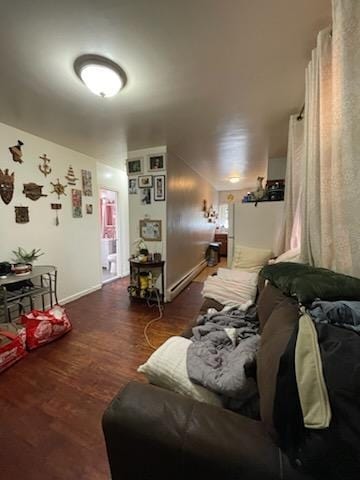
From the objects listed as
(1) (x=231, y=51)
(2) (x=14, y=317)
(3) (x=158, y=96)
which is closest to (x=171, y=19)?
(1) (x=231, y=51)

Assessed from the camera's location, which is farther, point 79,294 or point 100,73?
point 79,294

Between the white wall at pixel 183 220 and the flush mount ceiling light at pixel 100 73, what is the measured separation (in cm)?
167

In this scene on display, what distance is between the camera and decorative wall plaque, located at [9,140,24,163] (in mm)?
2480

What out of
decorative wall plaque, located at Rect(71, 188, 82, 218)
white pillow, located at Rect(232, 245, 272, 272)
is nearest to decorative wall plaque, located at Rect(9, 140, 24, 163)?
decorative wall plaque, located at Rect(71, 188, 82, 218)

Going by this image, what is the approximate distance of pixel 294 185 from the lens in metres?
2.13

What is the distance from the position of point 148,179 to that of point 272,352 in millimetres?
2926

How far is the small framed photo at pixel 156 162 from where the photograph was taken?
314 centimetres

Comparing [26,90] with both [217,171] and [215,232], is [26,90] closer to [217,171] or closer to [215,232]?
[217,171]

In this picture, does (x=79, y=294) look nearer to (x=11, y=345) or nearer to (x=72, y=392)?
(x=11, y=345)

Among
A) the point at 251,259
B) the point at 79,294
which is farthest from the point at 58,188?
the point at 251,259

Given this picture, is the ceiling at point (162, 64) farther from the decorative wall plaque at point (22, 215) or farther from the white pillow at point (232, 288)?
the white pillow at point (232, 288)

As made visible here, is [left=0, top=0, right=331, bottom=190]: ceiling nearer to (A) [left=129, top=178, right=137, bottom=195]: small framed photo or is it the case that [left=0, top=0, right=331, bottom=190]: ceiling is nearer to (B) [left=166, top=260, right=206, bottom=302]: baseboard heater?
(A) [left=129, top=178, right=137, bottom=195]: small framed photo

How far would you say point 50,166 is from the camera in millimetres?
2922

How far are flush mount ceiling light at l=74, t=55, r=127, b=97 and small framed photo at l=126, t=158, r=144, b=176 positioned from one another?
1.64m
